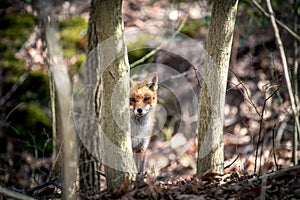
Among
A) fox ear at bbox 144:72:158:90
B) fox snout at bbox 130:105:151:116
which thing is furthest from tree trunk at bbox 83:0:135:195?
fox ear at bbox 144:72:158:90

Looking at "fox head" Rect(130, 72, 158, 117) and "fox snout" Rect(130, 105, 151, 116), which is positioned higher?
"fox head" Rect(130, 72, 158, 117)

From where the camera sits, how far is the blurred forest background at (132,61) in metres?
9.62

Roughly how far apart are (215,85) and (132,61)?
4842mm

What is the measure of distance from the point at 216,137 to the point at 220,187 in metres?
0.77

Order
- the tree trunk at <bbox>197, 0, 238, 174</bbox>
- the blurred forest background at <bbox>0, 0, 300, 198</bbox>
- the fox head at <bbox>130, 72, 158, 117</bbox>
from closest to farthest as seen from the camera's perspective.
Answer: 1. the tree trunk at <bbox>197, 0, 238, 174</bbox>
2. the fox head at <bbox>130, 72, 158, 117</bbox>
3. the blurred forest background at <bbox>0, 0, 300, 198</bbox>

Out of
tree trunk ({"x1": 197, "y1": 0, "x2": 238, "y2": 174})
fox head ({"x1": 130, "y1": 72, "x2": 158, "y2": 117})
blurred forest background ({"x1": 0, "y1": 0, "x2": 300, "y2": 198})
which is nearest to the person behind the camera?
tree trunk ({"x1": 197, "y1": 0, "x2": 238, "y2": 174})

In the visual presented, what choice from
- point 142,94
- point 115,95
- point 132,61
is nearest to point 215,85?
point 115,95

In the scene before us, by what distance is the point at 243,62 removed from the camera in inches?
456

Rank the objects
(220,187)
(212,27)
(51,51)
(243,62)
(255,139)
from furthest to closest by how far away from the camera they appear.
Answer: (243,62)
(255,139)
(212,27)
(220,187)
(51,51)

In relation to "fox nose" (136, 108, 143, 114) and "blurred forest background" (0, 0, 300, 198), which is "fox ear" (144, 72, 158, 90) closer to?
"fox nose" (136, 108, 143, 114)

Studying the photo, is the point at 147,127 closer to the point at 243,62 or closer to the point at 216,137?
the point at 216,137

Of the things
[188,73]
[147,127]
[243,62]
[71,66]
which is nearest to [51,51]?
[147,127]

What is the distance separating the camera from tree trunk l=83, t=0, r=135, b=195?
16.8ft

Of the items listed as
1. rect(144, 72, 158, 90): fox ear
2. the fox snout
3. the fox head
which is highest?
rect(144, 72, 158, 90): fox ear
